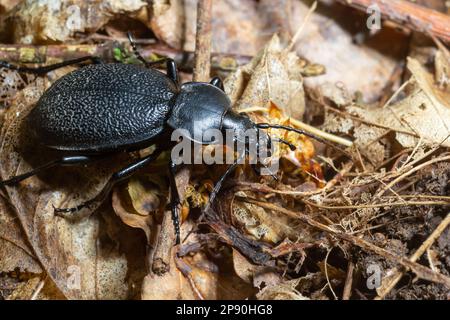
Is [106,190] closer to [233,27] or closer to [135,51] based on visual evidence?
[135,51]

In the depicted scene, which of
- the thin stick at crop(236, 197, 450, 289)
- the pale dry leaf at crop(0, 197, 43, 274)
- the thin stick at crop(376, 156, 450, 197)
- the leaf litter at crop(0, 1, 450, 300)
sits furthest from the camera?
the pale dry leaf at crop(0, 197, 43, 274)

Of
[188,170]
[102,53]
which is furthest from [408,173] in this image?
[102,53]

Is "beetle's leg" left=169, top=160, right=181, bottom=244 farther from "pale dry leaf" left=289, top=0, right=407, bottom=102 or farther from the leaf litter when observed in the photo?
"pale dry leaf" left=289, top=0, right=407, bottom=102

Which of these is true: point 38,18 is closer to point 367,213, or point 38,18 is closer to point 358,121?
point 358,121

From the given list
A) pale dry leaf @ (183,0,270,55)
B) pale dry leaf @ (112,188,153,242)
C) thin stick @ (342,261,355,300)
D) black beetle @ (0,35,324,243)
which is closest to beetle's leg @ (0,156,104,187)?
black beetle @ (0,35,324,243)

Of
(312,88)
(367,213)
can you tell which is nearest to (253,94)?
(312,88)

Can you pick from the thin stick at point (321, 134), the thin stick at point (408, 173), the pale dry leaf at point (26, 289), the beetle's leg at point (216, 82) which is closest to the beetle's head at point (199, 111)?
the beetle's leg at point (216, 82)
